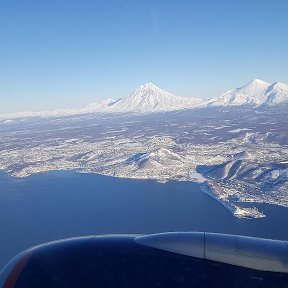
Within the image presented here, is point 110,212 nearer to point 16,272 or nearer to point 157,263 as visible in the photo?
point 16,272

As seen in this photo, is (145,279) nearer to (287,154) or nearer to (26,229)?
(26,229)

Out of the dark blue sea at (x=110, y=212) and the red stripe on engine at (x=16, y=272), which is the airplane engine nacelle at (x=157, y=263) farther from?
the dark blue sea at (x=110, y=212)

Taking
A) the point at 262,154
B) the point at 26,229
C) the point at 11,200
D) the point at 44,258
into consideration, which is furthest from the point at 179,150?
the point at 44,258

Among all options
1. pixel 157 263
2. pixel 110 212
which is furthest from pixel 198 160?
pixel 157 263

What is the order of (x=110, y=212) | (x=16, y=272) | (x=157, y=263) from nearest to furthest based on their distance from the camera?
(x=157, y=263) → (x=16, y=272) → (x=110, y=212)

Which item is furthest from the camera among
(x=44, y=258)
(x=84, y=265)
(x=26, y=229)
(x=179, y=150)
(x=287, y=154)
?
(x=179, y=150)

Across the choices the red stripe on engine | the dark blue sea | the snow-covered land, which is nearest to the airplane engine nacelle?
the red stripe on engine

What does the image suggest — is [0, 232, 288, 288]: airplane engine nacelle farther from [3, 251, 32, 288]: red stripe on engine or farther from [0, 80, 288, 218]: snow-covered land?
[0, 80, 288, 218]: snow-covered land
